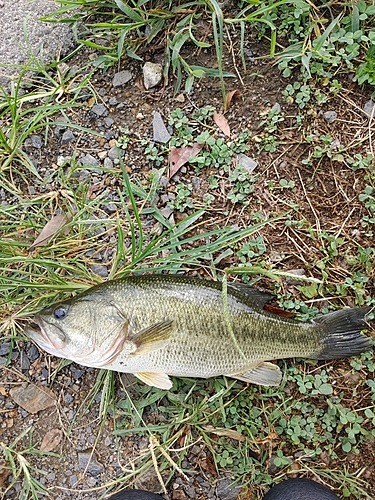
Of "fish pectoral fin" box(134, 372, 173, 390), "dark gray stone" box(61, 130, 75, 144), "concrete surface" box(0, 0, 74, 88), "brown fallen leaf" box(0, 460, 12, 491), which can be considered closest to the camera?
"fish pectoral fin" box(134, 372, 173, 390)

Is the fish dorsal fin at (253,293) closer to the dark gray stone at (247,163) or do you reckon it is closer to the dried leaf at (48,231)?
the dark gray stone at (247,163)

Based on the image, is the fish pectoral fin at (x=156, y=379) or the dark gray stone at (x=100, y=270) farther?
the dark gray stone at (x=100, y=270)

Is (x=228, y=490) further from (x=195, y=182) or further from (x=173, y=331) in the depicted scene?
(x=195, y=182)

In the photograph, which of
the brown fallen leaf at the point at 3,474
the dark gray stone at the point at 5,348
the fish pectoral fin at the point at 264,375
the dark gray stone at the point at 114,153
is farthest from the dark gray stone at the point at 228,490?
the dark gray stone at the point at 114,153

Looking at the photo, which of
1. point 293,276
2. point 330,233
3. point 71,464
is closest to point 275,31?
point 330,233

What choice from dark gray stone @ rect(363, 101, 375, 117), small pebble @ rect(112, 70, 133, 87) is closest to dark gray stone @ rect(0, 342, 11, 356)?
small pebble @ rect(112, 70, 133, 87)

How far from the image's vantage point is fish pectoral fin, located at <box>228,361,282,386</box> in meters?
3.21

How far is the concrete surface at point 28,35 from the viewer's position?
377cm

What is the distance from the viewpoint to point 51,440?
3.40 meters

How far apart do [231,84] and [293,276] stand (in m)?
1.47

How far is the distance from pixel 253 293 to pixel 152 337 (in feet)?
2.50

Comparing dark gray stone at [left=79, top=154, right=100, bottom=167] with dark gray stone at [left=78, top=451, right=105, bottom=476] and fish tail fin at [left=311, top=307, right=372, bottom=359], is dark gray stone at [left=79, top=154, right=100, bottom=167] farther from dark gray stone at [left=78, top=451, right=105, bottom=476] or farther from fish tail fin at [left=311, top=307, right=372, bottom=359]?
dark gray stone at [left=78, top=451, right=105, bottom=476]

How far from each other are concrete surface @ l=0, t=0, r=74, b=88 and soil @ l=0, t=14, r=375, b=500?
21cm

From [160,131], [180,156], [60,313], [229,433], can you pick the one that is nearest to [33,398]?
[60,313]
